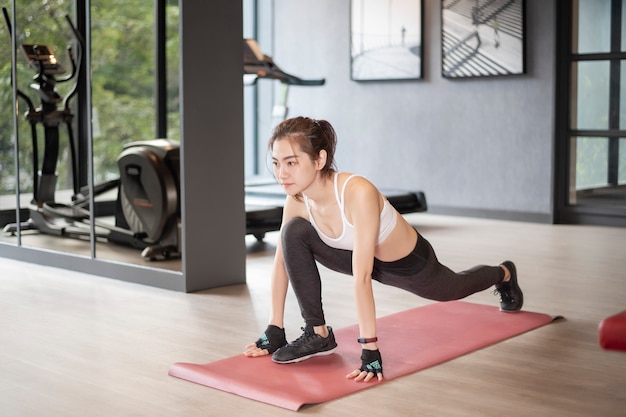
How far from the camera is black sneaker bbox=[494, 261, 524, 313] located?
407cm

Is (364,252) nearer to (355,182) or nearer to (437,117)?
(355,182)

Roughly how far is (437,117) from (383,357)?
17.2 feet

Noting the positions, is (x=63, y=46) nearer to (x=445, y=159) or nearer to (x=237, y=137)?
(x=237, y=137)

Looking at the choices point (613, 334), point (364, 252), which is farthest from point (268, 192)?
point (613, 334)

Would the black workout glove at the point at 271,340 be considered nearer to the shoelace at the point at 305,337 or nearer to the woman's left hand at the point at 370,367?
the shoelace at the point at 305,337

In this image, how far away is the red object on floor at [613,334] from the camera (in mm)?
2148

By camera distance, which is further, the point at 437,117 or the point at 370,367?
the point at 437,117

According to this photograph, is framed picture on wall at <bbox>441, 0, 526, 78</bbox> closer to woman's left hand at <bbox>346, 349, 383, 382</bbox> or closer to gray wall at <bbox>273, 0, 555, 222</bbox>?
gray wall at <bbox>273, 0, 555, 222</bbox>

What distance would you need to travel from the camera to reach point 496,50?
25.7 feet

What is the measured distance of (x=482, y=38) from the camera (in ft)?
26.0

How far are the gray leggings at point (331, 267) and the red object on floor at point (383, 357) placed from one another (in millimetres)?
199

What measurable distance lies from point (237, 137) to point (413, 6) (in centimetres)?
394

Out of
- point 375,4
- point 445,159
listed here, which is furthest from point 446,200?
point 375,4

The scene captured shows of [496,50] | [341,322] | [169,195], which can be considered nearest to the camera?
[341,322]
